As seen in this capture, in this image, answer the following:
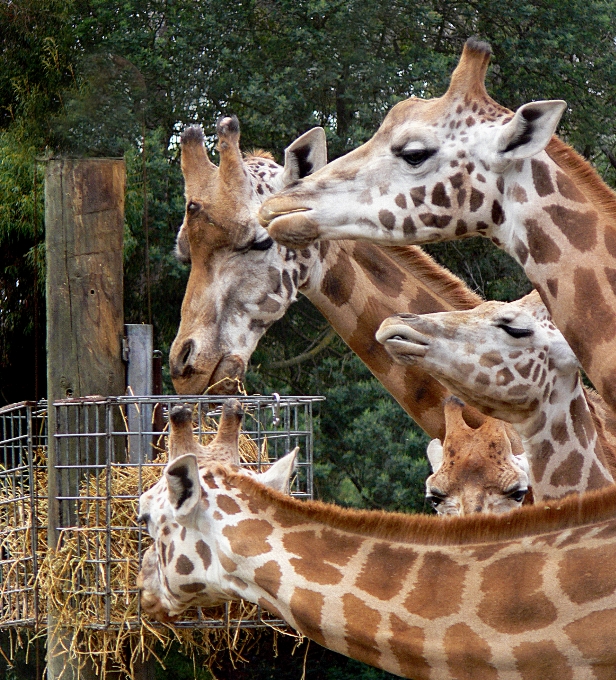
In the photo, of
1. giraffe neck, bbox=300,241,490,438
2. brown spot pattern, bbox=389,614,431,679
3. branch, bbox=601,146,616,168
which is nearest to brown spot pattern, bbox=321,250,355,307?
giraffe neck, bbox=300,241,490,438

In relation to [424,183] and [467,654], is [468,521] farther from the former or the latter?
[424,183]

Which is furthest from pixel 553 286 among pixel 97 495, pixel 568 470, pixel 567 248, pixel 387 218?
pixel 97 495

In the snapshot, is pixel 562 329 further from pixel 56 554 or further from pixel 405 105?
pixel 56 554

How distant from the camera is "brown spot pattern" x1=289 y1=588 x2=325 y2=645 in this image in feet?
9.82

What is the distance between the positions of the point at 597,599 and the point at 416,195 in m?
1.45

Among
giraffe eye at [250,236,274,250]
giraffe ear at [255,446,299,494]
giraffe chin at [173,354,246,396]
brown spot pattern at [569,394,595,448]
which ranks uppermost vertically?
giraffe eye at [250,236,274,250]

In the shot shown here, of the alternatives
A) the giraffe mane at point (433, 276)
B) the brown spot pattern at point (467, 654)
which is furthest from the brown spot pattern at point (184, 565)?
the giraffe mane at point (433, 276)

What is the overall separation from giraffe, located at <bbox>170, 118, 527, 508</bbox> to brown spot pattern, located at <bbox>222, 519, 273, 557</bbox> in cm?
149

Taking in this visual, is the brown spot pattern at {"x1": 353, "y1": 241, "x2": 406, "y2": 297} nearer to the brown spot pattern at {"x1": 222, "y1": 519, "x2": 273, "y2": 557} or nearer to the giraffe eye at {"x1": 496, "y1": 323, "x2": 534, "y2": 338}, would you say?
the giraffe eye at {"x1": 496, "y1": 323, "x2": 534, "y2": 338}

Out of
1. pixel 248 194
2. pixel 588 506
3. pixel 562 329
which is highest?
pixel 248 194

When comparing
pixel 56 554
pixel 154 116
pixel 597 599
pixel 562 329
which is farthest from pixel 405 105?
pixel 154 116

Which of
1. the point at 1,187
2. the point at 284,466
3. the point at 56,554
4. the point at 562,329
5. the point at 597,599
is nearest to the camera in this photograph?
the point at 597,599

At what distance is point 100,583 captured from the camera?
14.5ft

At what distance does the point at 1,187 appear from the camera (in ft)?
28.4
